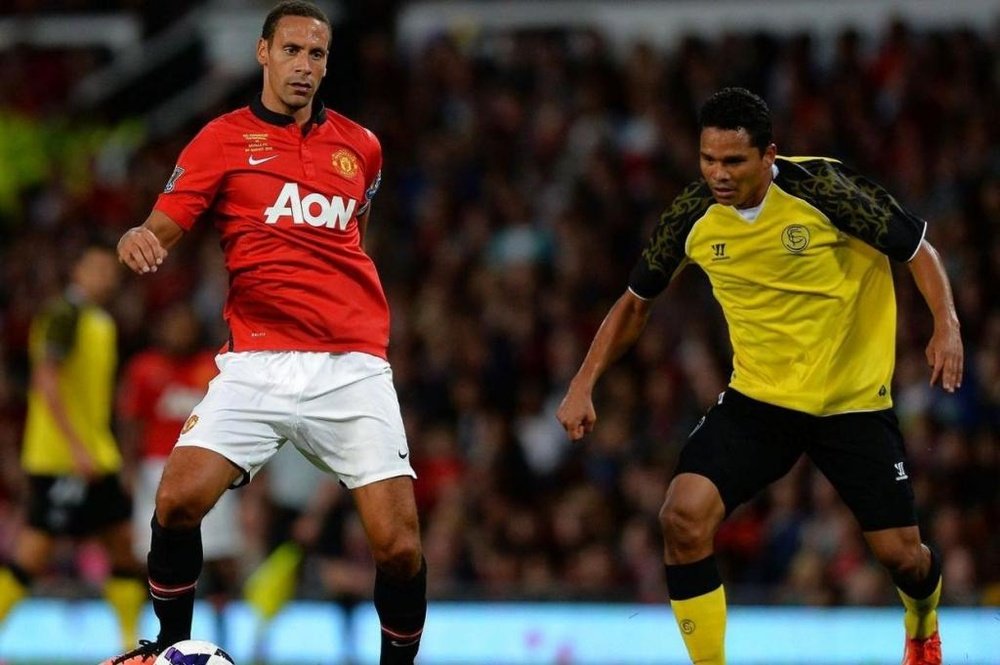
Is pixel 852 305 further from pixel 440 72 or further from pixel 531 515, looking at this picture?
pixel 440 72

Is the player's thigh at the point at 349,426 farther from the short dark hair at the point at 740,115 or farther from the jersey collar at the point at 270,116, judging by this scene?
the short dark hair at the point at 740,115

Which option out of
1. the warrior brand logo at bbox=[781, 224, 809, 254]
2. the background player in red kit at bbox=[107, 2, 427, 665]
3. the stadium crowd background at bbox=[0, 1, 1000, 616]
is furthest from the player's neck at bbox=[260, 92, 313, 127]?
the stadium crowd background at bbox=[0, 1, 1000, 616]

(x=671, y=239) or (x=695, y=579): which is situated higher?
(x=671, y=239)

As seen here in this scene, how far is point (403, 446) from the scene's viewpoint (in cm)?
607

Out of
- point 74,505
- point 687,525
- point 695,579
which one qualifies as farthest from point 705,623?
point 74,505

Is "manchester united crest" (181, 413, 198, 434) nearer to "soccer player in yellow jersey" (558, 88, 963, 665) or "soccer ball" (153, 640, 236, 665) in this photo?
"soccer ball" (153, 640, 236, 665)

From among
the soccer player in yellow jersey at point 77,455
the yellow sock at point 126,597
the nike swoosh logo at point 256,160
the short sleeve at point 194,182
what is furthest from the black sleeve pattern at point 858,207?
the yellow sock at point 126,597

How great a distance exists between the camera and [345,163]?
619cm

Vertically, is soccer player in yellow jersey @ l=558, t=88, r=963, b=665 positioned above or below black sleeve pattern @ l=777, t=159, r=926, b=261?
below

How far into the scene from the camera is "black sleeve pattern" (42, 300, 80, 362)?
9047 millimetres

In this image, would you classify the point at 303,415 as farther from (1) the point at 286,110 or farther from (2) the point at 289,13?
(2) the point at 289,13

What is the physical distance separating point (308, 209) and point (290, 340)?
1.53 ft

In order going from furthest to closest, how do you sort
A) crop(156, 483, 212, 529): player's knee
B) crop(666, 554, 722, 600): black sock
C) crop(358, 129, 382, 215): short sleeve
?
1. crop(358, 129, 382, 215): short sleeve
2. crop(666, 554, 722, 600): black sock
3. crop(156, 483, 212, 529): player's knee

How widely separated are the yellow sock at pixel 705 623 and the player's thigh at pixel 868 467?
0.61 m
